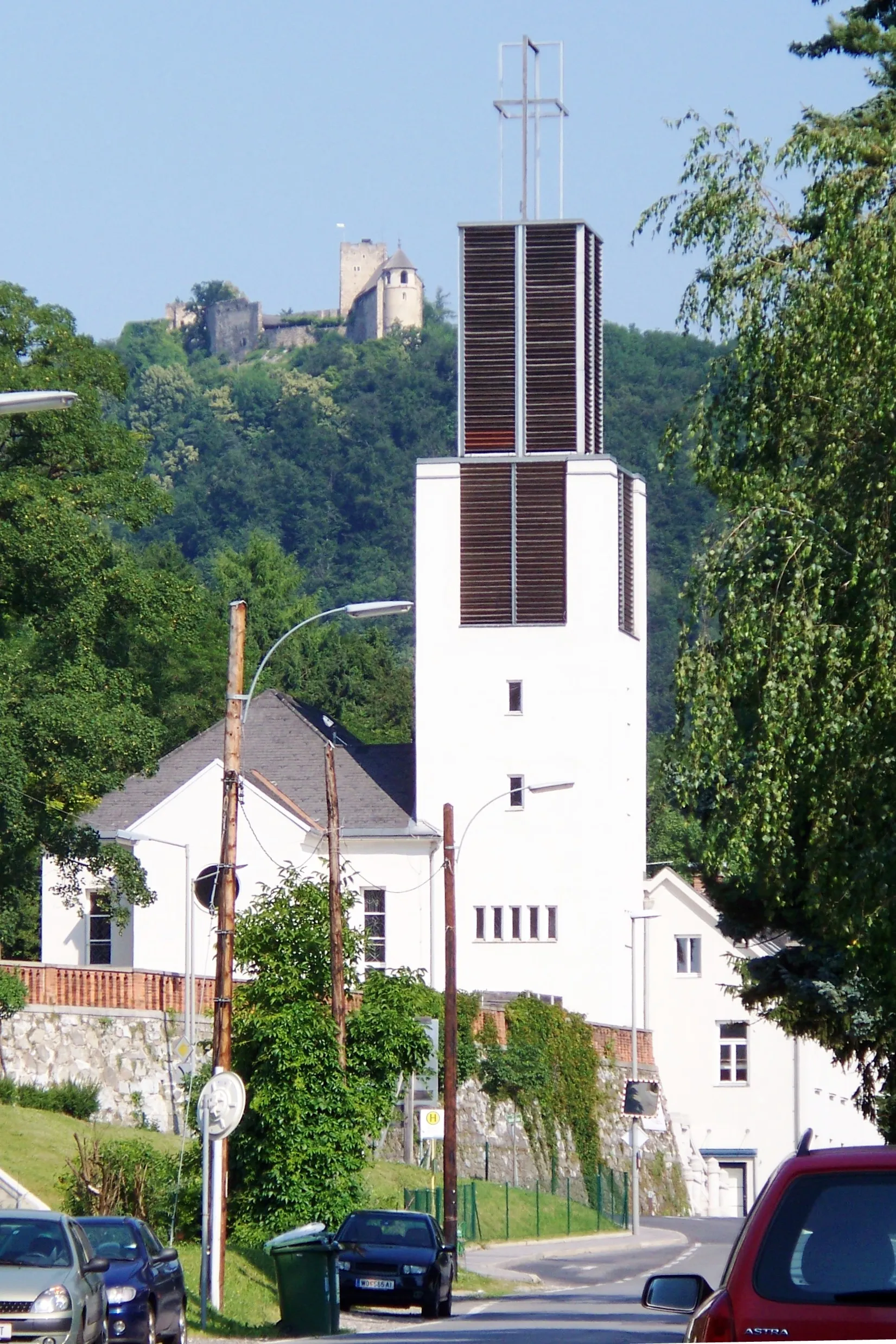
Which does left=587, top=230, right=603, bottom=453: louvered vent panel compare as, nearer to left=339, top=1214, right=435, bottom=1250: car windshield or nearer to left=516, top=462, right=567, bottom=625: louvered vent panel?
left=516, top=462, right=567, bottom=625: louvered vent panel

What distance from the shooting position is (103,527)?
45.0m

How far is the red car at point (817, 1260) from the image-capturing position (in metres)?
6.63

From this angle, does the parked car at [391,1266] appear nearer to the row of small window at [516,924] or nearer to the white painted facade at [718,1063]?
the row of small window at [516,924]

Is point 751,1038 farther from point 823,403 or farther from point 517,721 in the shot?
point 823,403

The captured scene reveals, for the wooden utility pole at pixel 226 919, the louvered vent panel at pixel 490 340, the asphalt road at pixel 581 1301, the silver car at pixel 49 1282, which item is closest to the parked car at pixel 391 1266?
the asphalt road at pixel 581 1301

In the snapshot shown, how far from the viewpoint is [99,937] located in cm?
6550

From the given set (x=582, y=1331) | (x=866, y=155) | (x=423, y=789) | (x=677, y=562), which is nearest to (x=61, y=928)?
(x=423, y=789)

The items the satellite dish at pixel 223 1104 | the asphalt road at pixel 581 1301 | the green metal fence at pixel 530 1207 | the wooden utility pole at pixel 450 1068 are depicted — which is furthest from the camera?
the green metal fence at pixel 530 1207

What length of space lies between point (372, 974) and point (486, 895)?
33.4 metres

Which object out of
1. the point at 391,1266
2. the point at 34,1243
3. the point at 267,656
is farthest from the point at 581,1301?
the point at 34,1243

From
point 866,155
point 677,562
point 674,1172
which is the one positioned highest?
point 677,562

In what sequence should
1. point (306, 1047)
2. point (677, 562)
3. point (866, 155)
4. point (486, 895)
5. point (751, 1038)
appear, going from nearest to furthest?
1. point (866, 155)
2. point (306, 1047)
3. point (486, 895)
4. point (751, 1038)
5. point (677, 562)

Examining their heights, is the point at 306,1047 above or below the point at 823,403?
below

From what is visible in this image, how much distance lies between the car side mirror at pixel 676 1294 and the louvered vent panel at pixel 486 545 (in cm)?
5700
